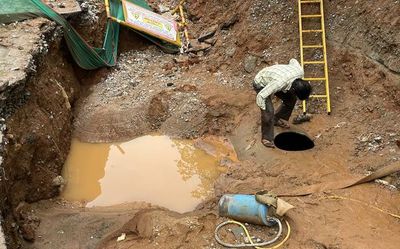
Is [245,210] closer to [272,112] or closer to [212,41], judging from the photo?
[272,112]

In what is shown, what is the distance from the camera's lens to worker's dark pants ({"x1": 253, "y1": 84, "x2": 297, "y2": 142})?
650 cm

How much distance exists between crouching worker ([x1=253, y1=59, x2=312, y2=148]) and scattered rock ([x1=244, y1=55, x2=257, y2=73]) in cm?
171

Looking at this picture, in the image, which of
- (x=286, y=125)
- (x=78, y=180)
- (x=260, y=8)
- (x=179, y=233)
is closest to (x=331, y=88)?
(x=286, y=125)

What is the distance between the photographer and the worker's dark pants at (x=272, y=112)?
6504 millimetres

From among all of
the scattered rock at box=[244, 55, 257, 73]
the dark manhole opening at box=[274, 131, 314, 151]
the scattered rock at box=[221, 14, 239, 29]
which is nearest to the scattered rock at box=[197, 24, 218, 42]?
the scattered rock at box=[221, 14, 239, 29]

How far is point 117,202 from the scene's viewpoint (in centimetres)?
646

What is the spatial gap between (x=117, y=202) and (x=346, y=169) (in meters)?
3.43

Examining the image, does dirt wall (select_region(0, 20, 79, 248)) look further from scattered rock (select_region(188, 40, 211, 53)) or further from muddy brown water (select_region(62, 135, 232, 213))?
scattered rock (select_region(188, 40, 211, 53))

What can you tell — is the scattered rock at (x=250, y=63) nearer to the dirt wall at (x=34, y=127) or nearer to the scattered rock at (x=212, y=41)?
the scattered rock at (x=212, y=41)

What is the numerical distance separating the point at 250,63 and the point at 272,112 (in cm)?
223

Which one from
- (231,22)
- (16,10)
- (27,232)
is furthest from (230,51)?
(27,232)

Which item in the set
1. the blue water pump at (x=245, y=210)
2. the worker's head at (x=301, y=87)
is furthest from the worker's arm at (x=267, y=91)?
the blue water pump at (x=245, y=210)

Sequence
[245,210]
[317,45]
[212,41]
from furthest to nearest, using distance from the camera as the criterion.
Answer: [212,41] → [317,45] → [245,210]

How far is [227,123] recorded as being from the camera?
25.5 feet
